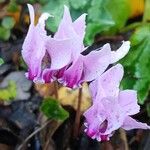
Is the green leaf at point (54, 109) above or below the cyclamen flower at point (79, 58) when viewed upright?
below

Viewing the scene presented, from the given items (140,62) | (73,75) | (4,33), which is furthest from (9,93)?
(73,75)

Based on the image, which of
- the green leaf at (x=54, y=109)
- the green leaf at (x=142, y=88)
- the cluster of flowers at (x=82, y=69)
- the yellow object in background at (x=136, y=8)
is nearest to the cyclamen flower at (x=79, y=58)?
the cluster of flowers at (x=82, y=69)

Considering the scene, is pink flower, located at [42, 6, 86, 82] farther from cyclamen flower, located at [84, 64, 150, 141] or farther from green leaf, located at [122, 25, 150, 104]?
green leaf, located at [122, 25, 150, 104]

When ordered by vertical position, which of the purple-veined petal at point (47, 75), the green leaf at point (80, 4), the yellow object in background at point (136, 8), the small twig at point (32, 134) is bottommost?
the small twig at point (32, 134)

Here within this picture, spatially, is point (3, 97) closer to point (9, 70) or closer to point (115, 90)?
point (9, 70)

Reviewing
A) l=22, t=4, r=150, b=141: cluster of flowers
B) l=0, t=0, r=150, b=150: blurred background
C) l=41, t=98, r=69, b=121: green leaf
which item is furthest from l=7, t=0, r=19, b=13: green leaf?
l=22, t=4, r=150, b=141: cluster of flowers

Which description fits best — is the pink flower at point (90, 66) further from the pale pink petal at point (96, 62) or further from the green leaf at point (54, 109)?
the green leaf at point (54, 109)
